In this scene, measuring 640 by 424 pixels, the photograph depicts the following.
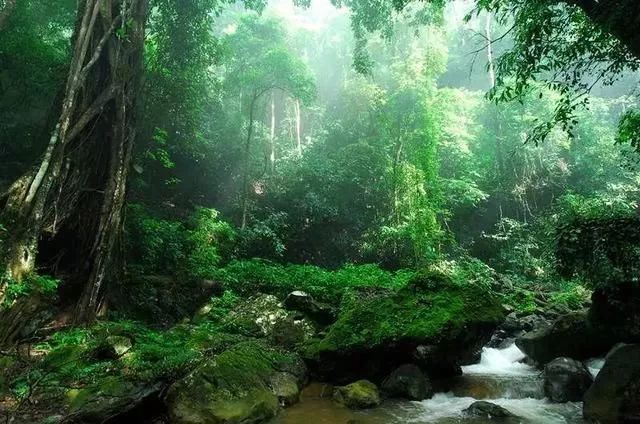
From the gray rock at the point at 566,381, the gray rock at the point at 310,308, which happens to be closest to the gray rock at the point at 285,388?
the gray rock at the point at 310,308

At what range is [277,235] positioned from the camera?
16250 millimetres

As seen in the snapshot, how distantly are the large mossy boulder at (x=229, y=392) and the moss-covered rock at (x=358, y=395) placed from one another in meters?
0.67

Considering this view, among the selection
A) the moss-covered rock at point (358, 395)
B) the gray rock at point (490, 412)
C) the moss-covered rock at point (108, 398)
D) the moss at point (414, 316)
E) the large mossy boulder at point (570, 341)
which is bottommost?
the gray rock at point (490, 412)

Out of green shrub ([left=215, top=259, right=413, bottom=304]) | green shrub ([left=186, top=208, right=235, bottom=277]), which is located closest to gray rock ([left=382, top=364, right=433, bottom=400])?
green shrub ([left=215, top=259, right=413, bottom=304])

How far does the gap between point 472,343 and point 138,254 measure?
26.1 ft

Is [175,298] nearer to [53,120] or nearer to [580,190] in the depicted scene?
[53,120]

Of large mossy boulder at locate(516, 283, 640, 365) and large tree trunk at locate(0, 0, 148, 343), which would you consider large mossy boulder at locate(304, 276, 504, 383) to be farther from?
large tree trunk at locate(0, 0, 148, 343)

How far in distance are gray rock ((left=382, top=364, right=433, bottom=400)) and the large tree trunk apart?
5.19m

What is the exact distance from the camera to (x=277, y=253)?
1519 cm

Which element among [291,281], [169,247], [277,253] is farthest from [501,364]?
[277,253]

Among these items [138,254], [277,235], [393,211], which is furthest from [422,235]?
[138,254]

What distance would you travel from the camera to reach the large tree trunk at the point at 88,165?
7.16 metres

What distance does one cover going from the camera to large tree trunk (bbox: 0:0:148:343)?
23.5 feet

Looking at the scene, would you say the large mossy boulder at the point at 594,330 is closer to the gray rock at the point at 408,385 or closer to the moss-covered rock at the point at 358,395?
the gray rock at the point at 408,385
